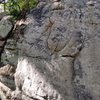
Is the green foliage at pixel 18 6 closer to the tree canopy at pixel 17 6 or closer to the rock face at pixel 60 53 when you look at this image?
the tree canopy at pixel 17 6

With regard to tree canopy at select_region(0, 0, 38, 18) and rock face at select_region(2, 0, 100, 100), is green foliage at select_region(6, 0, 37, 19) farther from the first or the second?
rock face at select_region(2, 0, 100, 100)

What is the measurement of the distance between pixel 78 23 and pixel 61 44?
0.42 metres

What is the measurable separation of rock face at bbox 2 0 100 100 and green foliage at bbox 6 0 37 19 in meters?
0.46

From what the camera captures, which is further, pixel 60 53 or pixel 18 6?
pixel 18 6

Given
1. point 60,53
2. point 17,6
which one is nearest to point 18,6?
point 17,6

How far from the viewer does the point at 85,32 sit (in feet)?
11.9

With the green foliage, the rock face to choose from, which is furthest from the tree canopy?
the rock face

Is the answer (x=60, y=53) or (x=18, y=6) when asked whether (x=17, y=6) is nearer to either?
(x=18, y=6)

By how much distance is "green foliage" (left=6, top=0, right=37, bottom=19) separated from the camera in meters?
4.34

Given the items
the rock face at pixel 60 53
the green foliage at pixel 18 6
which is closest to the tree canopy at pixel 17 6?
the green foliage at pixel 18 6

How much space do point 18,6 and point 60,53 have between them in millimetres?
1392

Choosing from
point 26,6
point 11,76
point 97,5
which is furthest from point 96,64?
point 26,6

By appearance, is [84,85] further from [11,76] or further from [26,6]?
[26,6]

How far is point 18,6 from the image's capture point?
4445 millimetres
